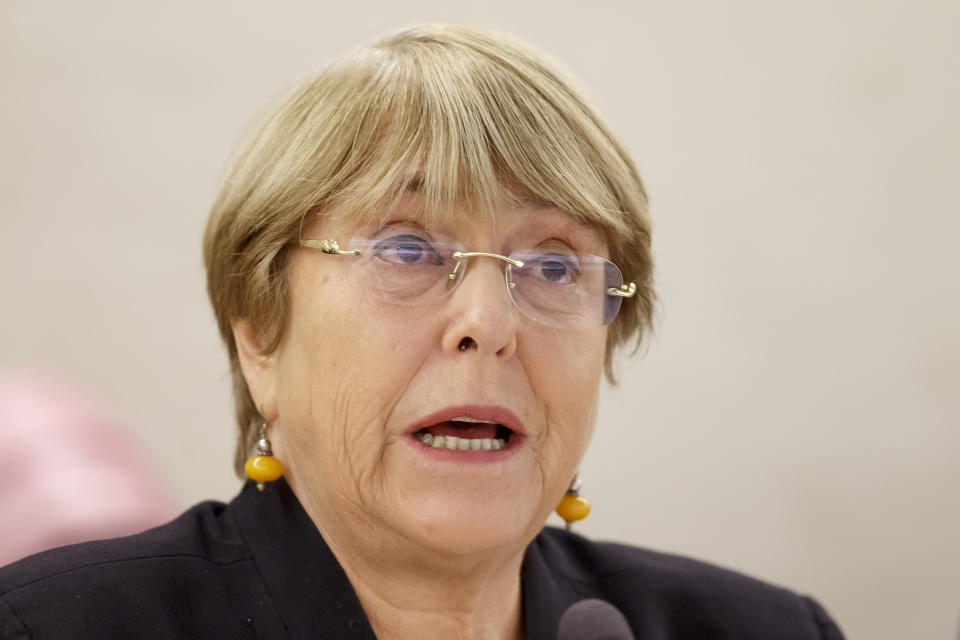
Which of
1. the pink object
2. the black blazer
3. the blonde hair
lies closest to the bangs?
the blonde hair

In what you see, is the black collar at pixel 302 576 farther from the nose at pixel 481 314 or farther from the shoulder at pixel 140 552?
the nose at pixel 481 314

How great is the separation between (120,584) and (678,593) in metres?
0.96

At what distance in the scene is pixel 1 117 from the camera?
2.51 meters

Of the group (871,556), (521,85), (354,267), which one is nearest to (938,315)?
(871,556)

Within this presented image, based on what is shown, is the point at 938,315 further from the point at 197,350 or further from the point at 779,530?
the point at 197,350

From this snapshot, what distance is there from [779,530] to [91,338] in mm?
1993

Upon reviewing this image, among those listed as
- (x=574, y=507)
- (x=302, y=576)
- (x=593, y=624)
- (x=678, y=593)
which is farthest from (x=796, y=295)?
(x=593, y=624)

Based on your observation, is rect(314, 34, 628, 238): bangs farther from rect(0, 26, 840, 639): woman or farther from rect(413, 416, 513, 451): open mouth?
rect(413, 416, 513, 451): open mouth

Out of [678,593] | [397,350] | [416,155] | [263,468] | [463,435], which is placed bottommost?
[678,593]

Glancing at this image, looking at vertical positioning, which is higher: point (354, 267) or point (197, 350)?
point (354, 267)

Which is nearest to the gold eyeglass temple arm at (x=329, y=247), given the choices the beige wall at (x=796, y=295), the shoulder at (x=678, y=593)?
the shoulder at (x=678, y=593)

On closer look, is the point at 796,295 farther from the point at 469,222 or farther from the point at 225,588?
the point at 225,588

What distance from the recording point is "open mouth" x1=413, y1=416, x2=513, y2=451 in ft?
4.50

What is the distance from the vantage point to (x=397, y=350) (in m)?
1.37
